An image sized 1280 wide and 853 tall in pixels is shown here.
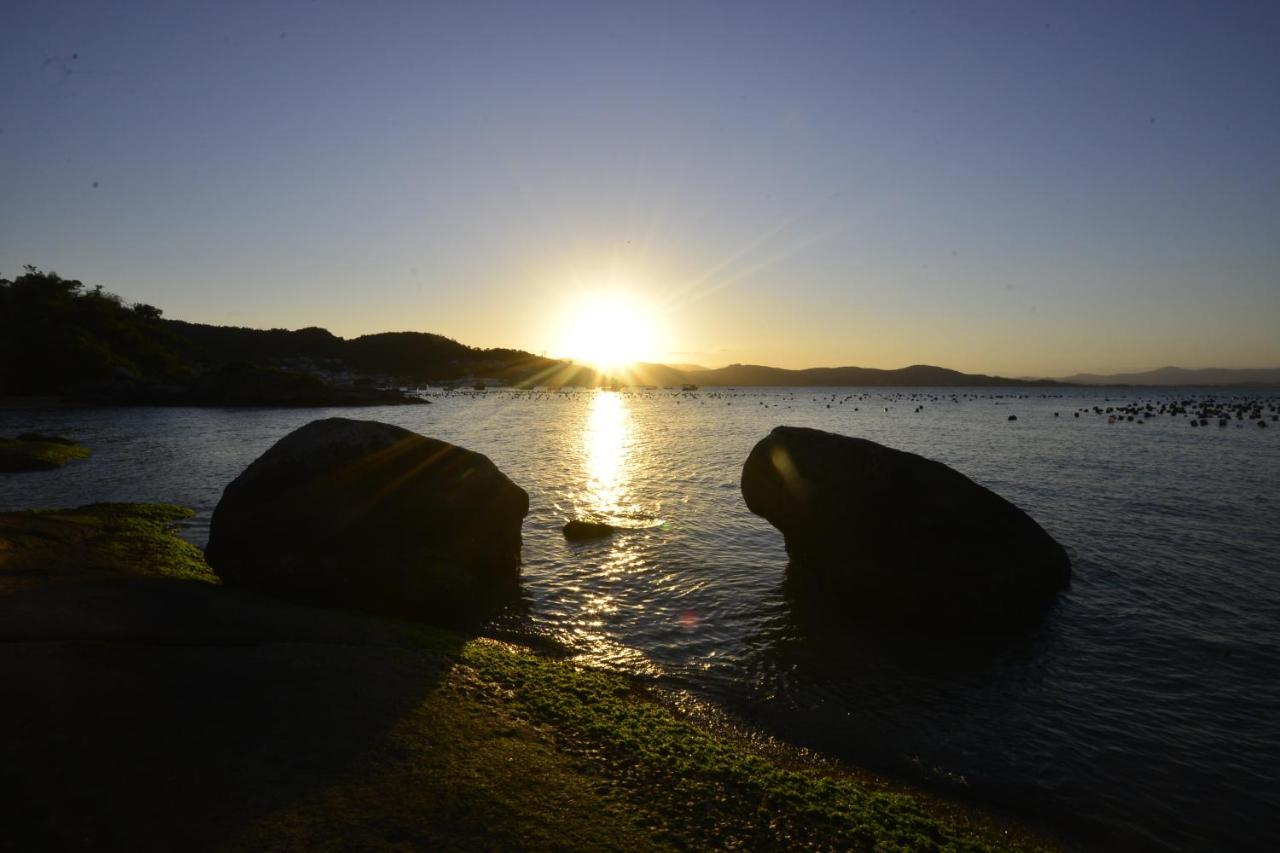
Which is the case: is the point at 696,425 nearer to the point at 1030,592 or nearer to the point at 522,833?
the point at 1030,592

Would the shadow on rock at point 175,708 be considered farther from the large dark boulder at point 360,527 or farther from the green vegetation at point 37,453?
the green vegetation at point 37,453

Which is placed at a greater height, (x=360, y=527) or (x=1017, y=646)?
(x=360, y=527)

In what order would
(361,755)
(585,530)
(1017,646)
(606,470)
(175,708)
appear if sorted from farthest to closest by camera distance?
(606,470), (585,530), (1017,646), (175,708), (361,755)

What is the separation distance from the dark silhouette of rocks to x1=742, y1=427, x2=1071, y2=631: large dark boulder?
24.9ft

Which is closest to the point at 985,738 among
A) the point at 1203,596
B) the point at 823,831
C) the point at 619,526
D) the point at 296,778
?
the point at 823,831

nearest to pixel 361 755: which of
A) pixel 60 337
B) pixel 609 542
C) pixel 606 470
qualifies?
pixel 609 542

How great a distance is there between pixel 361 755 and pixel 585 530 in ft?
47.1

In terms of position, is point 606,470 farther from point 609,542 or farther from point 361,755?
point 361,755

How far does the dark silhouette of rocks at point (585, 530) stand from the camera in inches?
814

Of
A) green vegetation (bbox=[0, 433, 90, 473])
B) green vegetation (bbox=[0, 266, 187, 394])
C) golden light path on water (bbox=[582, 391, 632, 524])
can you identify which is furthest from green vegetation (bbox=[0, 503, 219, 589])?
green vegetation (bbox=[0, 266, 187, 394])

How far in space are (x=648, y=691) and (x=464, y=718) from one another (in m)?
3.57

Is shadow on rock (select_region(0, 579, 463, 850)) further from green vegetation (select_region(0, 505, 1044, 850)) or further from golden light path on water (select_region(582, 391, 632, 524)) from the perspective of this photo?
golden light path on water (select_region(582, 391, 632, 524))

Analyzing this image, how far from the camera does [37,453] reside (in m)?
31.3

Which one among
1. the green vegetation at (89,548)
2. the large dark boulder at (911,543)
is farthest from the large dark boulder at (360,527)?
the large dark boulder at (911,543)
